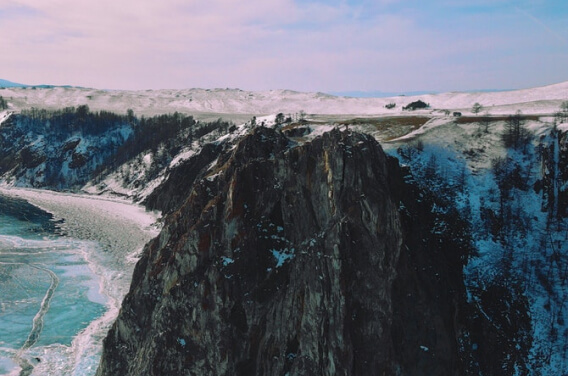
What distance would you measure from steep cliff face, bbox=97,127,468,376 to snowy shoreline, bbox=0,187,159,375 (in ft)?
Result: 23.5

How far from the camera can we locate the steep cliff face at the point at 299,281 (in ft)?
93.1

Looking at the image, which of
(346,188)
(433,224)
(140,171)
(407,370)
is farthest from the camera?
(140,171)

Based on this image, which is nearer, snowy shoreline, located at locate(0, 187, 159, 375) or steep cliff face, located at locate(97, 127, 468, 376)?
steep cliff face, located at locate(97, 127, 468, 376)

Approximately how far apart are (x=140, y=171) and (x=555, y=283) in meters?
114

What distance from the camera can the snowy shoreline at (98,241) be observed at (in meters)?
42.2

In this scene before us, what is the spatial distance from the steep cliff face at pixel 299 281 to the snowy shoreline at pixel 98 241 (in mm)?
7178

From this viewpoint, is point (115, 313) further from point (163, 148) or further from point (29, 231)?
point (163, 148)

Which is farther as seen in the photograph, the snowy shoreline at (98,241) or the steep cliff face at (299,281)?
the snowy shoreline at (98,241)

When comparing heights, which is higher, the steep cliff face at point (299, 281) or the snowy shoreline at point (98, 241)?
the steep cliff face at point (299, 281)

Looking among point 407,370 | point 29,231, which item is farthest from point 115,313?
point 29,231

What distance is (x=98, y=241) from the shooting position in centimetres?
8019

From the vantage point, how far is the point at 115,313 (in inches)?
2035

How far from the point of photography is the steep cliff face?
2838 centimetres

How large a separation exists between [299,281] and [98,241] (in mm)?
59698
